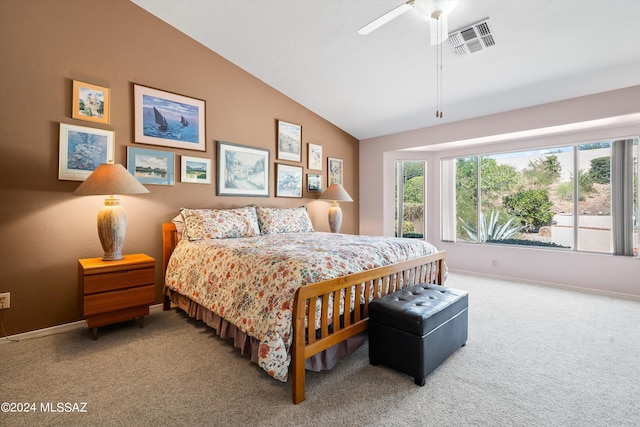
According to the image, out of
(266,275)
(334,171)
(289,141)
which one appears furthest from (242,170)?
(266,275)

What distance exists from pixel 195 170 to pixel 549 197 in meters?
4.94

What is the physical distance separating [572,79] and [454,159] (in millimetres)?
2002

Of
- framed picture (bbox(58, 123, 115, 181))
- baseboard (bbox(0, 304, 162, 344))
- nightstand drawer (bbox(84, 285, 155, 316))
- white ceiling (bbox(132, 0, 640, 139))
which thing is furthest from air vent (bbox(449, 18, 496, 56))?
baseboard (bbox(0, 304, 162, 344))

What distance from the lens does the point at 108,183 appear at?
2.43 m

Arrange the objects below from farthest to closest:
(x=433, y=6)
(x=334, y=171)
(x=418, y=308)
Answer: (x=334, y=171) → (x=433, y=6) → (x=418, y=308)

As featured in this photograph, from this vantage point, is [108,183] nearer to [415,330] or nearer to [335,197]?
[415,330]

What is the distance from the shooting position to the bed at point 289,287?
1653 mm

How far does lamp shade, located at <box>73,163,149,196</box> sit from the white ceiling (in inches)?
72.6

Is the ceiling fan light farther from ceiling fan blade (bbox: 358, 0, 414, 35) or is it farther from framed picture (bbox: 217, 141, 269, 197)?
framed picture (bbox: 217, 141, 269, 197)

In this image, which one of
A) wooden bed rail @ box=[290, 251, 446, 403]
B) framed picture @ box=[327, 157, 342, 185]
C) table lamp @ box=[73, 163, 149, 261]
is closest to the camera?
wooden bed rail @ box=[290, 251, 446, 403]

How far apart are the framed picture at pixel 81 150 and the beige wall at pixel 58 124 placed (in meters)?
0.05

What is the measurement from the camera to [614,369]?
1.98m

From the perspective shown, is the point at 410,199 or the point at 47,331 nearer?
the point at 47,331

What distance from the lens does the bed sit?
1653 millimetres
